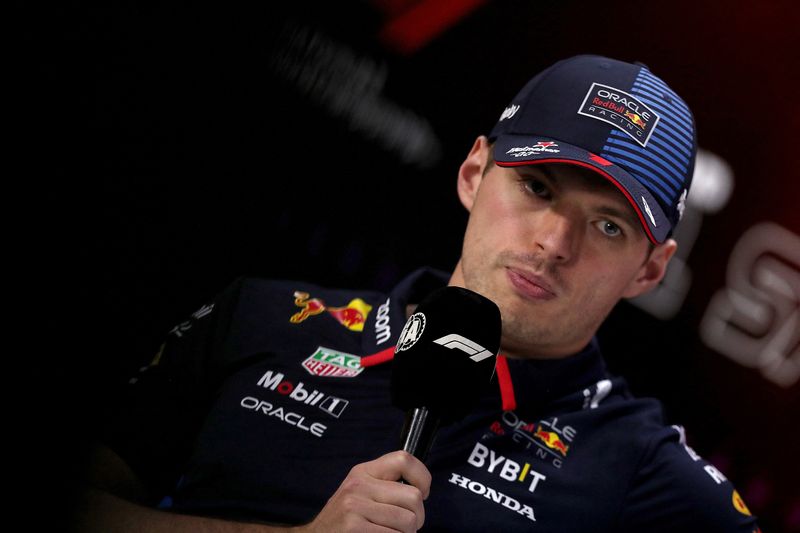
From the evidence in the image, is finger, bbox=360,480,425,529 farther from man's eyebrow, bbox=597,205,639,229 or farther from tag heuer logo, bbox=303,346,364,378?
man's eyebrow, bbox=597,205,639,229

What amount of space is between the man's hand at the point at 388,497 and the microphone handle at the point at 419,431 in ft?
0.07

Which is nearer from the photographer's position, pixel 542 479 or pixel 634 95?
pixel 542 479

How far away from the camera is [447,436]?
3.95 feet

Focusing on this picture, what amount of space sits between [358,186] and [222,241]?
1.10 feet

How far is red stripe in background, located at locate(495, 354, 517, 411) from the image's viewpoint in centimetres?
123

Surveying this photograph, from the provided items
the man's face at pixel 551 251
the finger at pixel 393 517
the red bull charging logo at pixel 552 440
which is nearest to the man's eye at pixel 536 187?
the man's face at pixel 551 251

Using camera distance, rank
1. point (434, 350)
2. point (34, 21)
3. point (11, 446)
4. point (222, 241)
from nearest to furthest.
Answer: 1. point (434, 350)
2. point (11, 446)
3. point (34, 21)
4. point (222, 241)

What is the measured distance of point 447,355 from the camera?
898mm

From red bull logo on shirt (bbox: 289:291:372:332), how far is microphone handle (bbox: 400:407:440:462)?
1.92 ft

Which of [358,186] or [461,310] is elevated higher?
[461,310]

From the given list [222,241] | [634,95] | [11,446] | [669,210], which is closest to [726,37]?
[634,95]

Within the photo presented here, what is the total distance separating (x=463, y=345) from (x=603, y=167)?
17.4 inches

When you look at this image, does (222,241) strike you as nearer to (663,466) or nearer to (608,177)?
(608,177)

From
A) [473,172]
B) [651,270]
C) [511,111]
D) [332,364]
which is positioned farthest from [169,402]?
[651,270]
